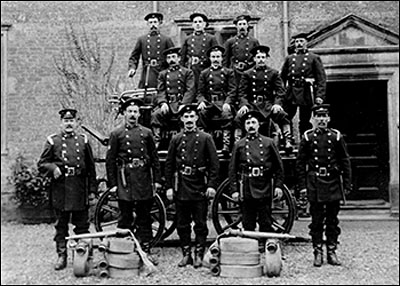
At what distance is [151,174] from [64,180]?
1033 millimetres

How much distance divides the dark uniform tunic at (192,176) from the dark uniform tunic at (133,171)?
0.24 meters

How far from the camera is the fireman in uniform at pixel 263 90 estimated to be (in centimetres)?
792

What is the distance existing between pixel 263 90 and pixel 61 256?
335 centimetres

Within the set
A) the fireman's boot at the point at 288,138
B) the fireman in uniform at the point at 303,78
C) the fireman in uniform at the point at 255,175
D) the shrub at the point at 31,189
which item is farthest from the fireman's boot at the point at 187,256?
the shrub at the point at 31,189

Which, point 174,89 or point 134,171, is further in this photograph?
point 174,89

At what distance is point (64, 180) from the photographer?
7066 mm

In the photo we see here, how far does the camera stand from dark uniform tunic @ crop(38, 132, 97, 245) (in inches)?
276

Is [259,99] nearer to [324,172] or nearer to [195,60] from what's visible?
[195,60]

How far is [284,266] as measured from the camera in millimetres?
6832

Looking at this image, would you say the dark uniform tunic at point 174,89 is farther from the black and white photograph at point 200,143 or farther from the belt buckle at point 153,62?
the belt buckle at point 153,62

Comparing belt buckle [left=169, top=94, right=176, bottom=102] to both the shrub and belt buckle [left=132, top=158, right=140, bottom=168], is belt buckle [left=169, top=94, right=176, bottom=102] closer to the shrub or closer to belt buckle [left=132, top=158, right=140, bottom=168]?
belt buckle [left=132, top=158, right=140, bottom=168]

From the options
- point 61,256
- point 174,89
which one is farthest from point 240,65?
point 61,256

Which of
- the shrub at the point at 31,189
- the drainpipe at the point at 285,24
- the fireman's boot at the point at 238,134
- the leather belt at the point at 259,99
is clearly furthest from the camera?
the drainpipe at the point at 285,24

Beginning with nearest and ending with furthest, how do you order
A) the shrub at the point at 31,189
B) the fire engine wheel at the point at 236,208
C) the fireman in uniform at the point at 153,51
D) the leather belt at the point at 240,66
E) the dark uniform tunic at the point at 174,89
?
the fire engine wheel at the point at 236,208 < the dark uniform tunic at the point at 174,89 < the leather belt at the point at 240,66 < the fireman in uniform at the point at 153,51 < the shrub at the point at 31,189
